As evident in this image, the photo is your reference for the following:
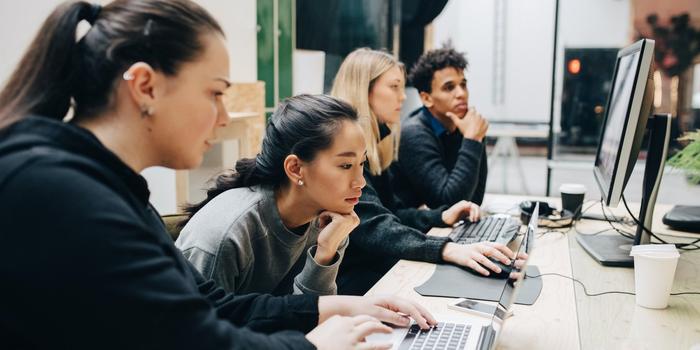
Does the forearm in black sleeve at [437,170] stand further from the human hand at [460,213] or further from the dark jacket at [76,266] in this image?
the dark jacket at [76,266]

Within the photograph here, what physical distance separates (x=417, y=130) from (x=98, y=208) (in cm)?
184

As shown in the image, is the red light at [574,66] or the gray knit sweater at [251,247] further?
the red light at [574,66]

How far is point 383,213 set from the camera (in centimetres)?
177

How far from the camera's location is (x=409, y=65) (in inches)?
208

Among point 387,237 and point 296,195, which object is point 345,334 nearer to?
point 296,195

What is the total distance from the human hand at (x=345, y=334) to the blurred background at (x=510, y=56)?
2676 mm

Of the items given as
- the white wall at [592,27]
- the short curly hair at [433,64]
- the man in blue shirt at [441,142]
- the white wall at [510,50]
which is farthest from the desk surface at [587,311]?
the white wall at [510,50]

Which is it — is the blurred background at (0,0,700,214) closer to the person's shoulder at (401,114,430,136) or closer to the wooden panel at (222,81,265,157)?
the wooden panel at (222,81,265,157)

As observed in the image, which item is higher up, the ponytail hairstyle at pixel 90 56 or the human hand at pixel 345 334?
the ponytail hairstyle at pixel 90 56

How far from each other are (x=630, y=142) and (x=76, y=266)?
1.25 m

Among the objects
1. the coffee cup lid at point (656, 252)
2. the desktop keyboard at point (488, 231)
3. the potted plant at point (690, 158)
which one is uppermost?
the potted plant at point (690, 158)

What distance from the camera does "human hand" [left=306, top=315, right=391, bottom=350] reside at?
0.88m

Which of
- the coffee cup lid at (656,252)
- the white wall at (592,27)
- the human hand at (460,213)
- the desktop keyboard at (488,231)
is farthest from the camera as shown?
the white wall at (592,27)

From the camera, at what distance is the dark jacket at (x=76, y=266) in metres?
0.60
